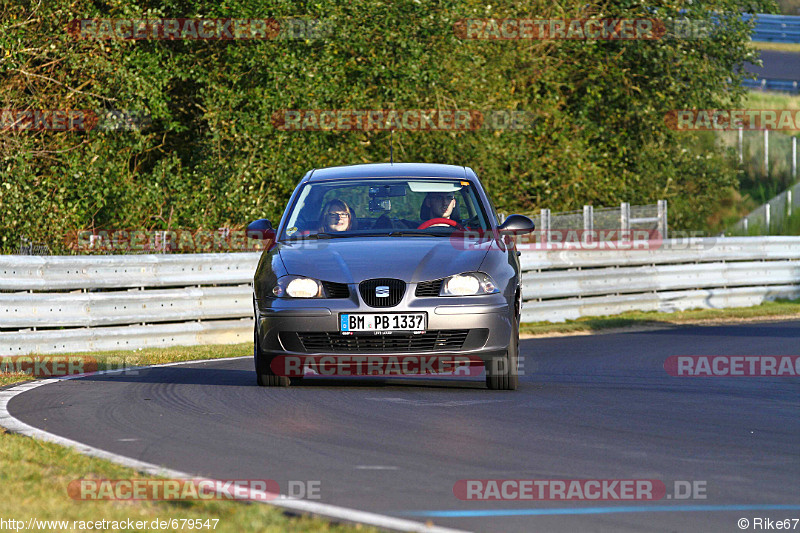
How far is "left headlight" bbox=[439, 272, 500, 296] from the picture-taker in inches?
361

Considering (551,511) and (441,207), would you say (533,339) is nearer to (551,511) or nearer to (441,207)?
(441,207)

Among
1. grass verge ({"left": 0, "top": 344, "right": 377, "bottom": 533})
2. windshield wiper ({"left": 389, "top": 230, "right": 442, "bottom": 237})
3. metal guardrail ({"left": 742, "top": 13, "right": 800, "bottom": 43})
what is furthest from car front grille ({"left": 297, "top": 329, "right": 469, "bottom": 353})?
metal guardrail ({"left": 742, "top": 13, "right": 800, "bottom": 43})

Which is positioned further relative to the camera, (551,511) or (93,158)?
(93,158)

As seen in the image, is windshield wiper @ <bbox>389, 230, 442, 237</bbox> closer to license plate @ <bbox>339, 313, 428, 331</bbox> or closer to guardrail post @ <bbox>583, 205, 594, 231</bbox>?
license plate @ <bbox>339, 313, 428, 331</bbox>

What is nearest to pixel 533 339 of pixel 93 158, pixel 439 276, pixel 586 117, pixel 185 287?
pixel 185 287

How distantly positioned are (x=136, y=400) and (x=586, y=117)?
72.2 feet

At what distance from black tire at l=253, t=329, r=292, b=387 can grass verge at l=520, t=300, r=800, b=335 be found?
25.3 feet

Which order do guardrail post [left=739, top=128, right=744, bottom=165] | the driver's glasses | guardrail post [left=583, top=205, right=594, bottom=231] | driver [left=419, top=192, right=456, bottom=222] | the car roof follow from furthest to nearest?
guardrail post [left=739, top=128, right=744, bottom=165], guardrail post [left=583, top=205, right=594, bottom=231], the car roof, the driver's glasses, driver [left=419, top=192, right=456, bottom=222]

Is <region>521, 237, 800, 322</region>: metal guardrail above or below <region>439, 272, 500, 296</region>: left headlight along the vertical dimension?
below

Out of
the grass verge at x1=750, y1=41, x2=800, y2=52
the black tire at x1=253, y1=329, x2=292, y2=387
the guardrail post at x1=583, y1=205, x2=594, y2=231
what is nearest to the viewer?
the black tire at x1=253, y1=329, x2=292, y2=387

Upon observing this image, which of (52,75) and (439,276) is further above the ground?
(52,75)

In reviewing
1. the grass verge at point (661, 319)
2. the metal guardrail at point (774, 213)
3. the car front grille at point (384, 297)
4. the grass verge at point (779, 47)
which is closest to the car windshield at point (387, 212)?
the car front grille at point (384, 297)

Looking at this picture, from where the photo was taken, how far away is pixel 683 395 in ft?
31.9

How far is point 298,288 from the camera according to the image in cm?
926
